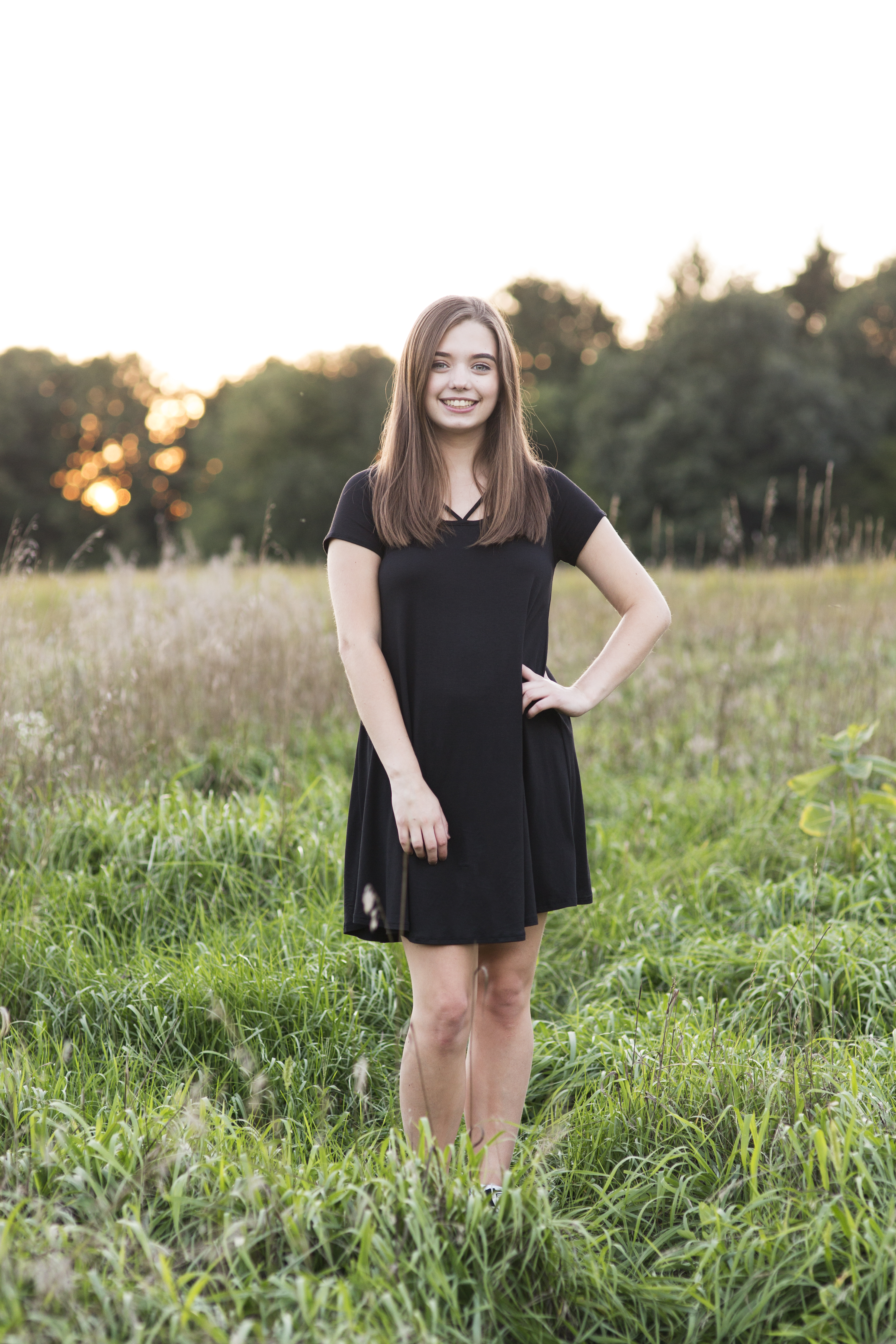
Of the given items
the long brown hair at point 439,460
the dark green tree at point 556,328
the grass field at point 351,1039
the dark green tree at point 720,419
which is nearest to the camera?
the grass field at point 351,1039

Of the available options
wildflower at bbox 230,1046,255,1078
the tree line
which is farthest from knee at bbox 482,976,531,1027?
the tree line

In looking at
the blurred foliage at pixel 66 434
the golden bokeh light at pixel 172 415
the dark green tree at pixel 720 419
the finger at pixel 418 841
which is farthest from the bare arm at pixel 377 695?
the golden bokeh light at pixel 172 415

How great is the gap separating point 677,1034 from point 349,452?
33.1 meters

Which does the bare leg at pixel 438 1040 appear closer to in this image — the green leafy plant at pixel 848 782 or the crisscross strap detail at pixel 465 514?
the crisscross strap detail at pixel 465 514

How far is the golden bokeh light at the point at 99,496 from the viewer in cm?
3202

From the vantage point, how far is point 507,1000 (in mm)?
2125

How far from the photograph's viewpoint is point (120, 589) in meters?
6.14

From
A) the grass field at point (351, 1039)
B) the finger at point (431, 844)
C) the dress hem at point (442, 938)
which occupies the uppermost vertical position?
the finger at point (431, 844)

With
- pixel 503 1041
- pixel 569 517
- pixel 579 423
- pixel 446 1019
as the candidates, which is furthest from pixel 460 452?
pixel 579 423

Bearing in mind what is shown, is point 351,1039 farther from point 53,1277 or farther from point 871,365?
point 871,365

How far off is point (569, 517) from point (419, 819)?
0.83 meters

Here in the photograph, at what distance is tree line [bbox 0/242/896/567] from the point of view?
2719cm

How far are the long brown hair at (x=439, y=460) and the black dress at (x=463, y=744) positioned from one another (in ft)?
0.12

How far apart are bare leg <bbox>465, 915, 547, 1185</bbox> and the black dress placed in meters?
0.13
